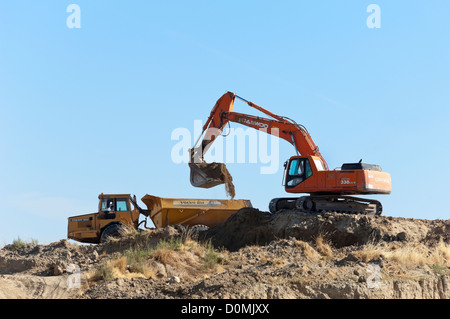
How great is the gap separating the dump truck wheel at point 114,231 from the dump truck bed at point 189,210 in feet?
5.39

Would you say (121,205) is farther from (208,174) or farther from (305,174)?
(305,174)

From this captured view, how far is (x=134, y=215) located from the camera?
82.5ft

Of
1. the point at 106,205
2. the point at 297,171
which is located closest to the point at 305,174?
the point at 297,171

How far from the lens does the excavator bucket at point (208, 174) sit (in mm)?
23781

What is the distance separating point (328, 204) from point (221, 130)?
5628 mm

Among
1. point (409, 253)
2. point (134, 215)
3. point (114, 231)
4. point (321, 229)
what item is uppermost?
point (134, 215)

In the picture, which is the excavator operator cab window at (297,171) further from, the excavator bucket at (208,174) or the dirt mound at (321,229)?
the excavator bucket at (208,174)

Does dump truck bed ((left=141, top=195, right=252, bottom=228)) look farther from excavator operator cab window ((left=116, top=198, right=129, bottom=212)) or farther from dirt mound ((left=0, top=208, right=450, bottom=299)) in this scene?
dirt mound ((left=0, top=208, right=450, bottom=299))

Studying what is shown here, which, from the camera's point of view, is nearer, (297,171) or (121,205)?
(297,171)

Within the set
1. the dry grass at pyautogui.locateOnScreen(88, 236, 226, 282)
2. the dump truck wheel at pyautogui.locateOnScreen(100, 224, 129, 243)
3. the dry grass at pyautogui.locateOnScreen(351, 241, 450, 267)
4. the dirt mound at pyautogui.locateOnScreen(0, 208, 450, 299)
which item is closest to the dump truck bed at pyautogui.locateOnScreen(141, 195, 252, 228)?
the dump truck wheel at pyautogui.locateOnScreen(100, 224, 129, 243)

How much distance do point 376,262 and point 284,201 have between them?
8.86m

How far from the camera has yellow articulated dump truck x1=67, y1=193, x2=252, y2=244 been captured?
977 inches

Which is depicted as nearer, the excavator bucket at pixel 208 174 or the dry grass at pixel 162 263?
the dry grass at pixel 162 263

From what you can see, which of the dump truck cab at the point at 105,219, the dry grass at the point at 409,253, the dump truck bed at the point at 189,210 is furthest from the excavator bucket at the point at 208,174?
the dry grass at the point at 409,253
